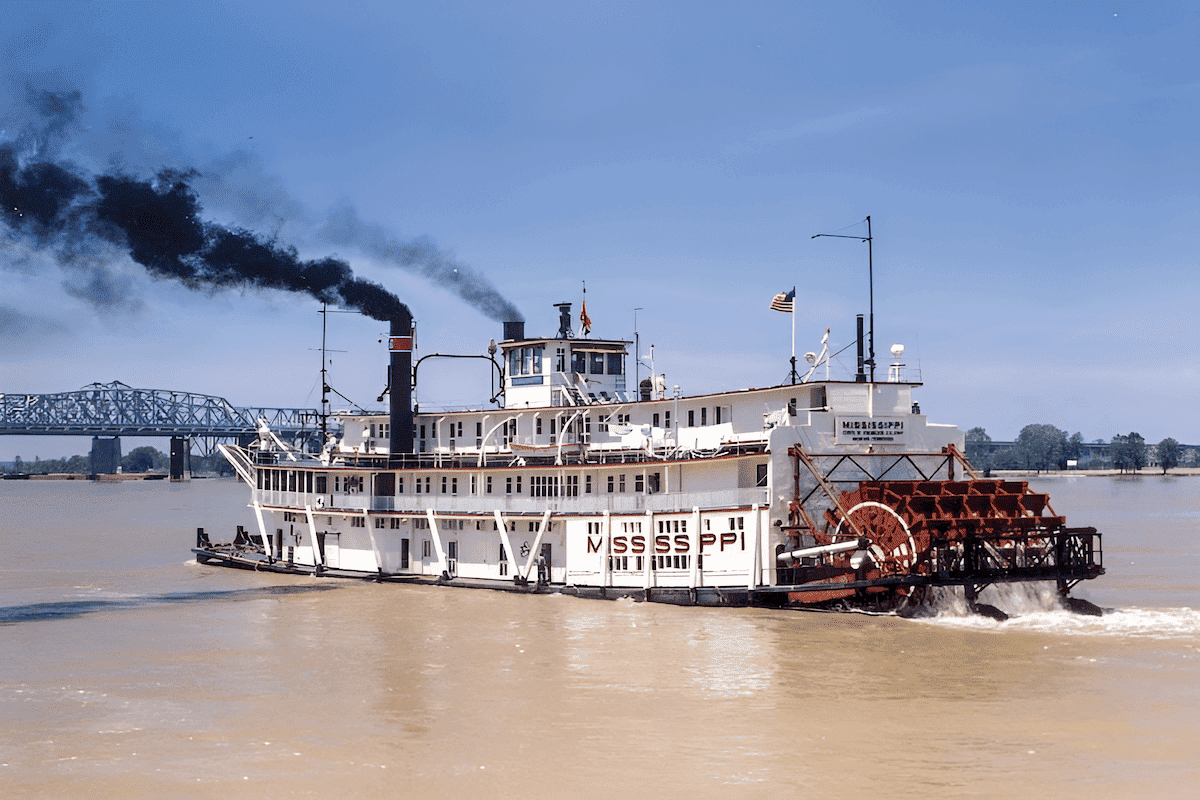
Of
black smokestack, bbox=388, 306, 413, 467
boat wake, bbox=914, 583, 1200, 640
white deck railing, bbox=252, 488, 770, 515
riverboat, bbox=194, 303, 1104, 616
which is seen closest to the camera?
boat wake, bbox=914, 583, 1200, 640

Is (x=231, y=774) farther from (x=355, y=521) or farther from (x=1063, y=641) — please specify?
(x=355, y=521)

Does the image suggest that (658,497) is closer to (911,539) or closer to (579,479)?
(579,479)

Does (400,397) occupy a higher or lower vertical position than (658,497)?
higher

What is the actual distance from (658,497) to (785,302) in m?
8.06

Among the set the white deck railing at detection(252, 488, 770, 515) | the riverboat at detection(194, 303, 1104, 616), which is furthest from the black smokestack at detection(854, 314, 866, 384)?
the white deck railing at detection(252, 488, 770, 515)

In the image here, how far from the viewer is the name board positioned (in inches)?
1435

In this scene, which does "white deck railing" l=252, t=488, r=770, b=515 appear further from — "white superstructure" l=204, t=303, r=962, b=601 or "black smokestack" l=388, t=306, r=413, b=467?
"black smokestack" l=388, t=306, r=413, b=467

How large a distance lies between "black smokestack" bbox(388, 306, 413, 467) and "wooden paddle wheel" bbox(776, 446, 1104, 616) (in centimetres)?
1761

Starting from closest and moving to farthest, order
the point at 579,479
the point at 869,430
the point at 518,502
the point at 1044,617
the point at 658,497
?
1. the point at 1044,617
2. the point at 869,430
3. the point at 658,497
4. the point at 579,479
5. the point at 518,502

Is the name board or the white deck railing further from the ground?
the name board

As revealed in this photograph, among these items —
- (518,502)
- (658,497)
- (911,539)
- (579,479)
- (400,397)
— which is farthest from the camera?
(400,397)

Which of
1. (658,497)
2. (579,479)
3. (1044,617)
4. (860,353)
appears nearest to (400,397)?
(579,479)

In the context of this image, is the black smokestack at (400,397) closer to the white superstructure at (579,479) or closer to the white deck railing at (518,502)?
the white superstructure at (579,479)

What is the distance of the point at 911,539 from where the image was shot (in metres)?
32.8
